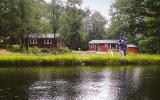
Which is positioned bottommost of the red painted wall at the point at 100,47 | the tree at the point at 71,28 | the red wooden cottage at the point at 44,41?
the red painted wall at the point at 100,47

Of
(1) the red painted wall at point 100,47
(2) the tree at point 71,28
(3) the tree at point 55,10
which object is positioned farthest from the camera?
(1) the red painted wall at point 100,47

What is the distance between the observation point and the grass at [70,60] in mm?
31114

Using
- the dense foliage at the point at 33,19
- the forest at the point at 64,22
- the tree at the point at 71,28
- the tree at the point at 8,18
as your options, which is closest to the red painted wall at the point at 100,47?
the forest at the point at 64,22

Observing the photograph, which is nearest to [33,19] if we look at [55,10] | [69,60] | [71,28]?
[71,28]

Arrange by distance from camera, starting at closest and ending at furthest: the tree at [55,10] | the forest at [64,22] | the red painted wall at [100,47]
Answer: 1. the forest at [64,22]
2. the tree at [55,10]
3. the red painted wall at [100,47]

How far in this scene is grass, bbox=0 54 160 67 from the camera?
31.1 metres

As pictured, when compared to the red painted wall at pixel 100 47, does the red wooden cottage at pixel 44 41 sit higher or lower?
higher

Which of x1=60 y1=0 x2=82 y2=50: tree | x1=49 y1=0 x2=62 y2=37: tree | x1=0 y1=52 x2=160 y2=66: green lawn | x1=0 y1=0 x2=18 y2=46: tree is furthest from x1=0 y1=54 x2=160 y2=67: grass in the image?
x1=49 y1=0 x2=62 y2=37: tree

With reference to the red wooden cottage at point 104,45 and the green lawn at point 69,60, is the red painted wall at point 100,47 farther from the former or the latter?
the green lawn at point 69,60

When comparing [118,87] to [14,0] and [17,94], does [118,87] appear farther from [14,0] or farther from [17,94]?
[14,0]

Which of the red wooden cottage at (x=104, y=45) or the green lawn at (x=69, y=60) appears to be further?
the red wooden cottage at (x=104, y=45)

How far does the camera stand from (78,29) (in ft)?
245

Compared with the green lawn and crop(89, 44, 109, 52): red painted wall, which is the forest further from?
crop(89, 44, 109, 52): red painted wall

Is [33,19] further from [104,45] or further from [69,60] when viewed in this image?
[69,60]
